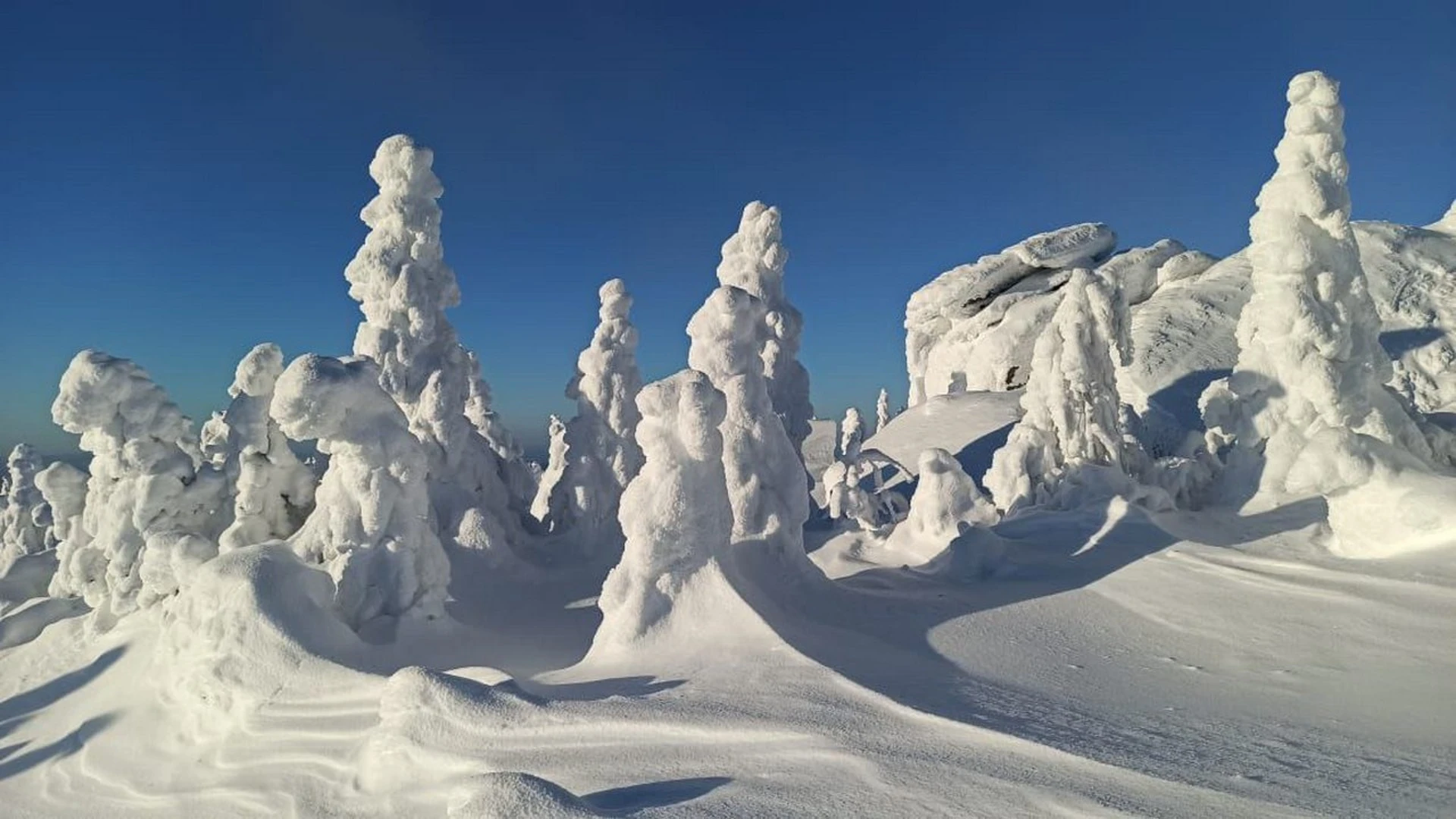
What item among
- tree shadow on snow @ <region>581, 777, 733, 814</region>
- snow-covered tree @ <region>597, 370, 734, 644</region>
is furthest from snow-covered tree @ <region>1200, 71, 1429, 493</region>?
tree shadow on snow @ <region>581, 777, 733, 814</region>

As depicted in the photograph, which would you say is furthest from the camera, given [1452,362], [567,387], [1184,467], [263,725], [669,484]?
[1452,362]

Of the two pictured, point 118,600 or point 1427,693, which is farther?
point 118,600

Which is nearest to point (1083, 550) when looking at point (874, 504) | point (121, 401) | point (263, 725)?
point (263, 725)

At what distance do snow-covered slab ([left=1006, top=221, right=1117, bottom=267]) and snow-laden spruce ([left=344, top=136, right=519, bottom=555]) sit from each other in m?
29.5

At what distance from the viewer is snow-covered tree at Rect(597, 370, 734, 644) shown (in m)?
7.38

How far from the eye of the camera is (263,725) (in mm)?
6391

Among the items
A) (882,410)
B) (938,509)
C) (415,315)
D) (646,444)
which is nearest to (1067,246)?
(882,410)

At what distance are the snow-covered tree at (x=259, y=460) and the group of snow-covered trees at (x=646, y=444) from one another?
0.03 m

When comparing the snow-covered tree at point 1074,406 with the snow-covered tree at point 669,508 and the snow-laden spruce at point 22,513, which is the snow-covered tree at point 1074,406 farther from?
the snow-laden spruce at point 22,513

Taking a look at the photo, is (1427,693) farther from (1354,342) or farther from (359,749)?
(1354,342)

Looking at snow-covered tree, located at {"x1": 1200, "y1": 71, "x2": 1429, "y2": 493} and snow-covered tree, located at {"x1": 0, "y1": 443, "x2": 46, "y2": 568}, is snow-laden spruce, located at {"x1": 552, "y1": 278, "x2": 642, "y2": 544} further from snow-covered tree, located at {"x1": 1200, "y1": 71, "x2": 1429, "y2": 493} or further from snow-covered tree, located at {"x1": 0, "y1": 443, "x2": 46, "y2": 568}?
snow-covered tree, located at {"x1": 0, "y1": 443, "x2": 46, "y2": 568}

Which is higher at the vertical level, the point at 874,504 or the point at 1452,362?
the point at 1452,362

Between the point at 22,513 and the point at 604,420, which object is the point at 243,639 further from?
the point at 22,513

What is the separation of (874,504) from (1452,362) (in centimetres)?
1771
